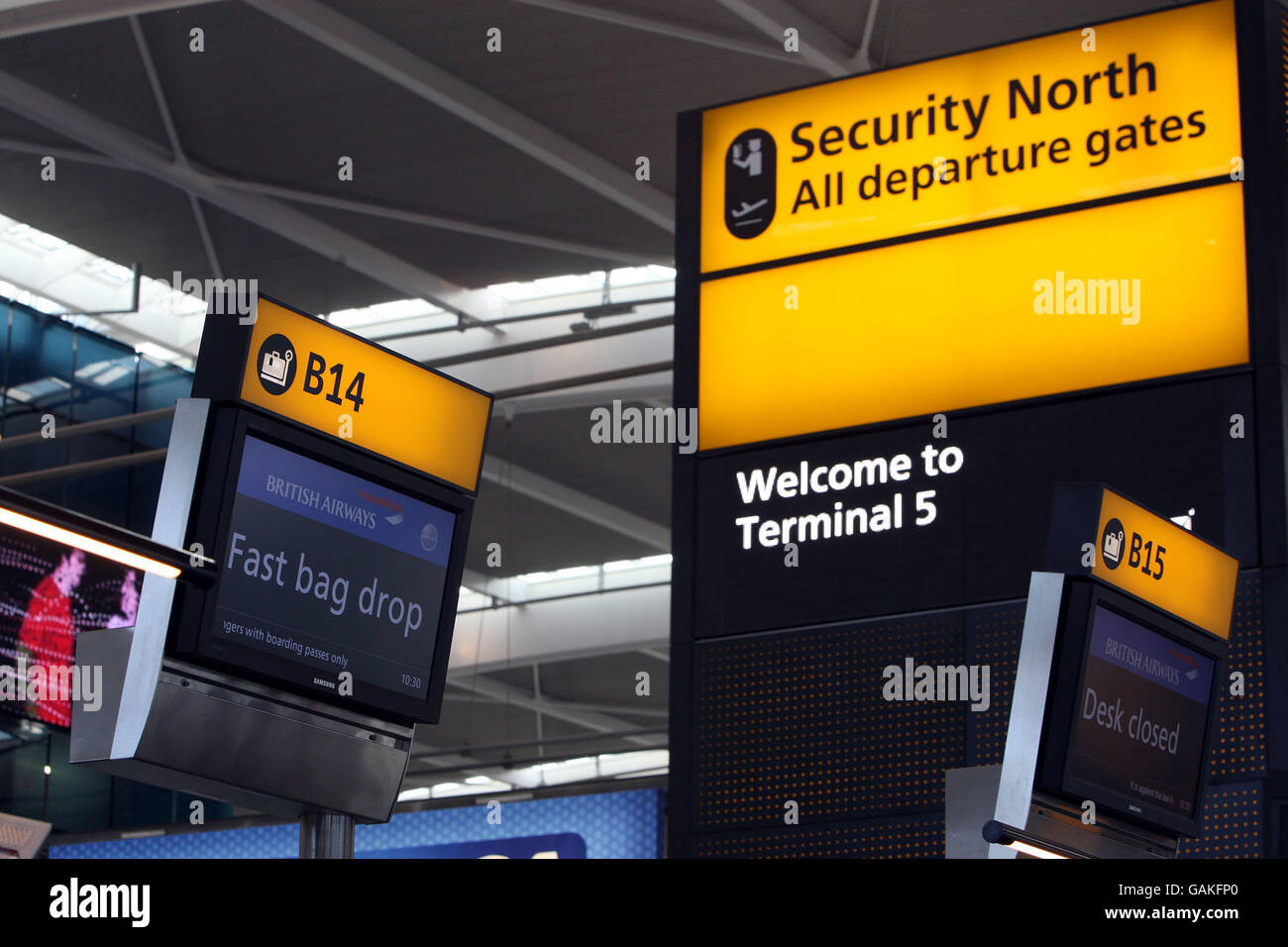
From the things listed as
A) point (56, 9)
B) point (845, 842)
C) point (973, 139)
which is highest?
point (56, 9)

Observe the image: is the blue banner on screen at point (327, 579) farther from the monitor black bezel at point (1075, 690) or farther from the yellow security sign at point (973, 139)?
the yellow security sign at point (973, 139)

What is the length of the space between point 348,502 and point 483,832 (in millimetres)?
8110

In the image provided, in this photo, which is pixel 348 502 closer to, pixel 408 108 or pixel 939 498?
pixel 939 498

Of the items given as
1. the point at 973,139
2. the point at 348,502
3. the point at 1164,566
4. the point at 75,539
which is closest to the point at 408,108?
the point at 973,139

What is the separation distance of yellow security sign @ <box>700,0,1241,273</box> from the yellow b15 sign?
3.29 m

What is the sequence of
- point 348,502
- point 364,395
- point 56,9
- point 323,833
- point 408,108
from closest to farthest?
point 323,833 → point 348,502 → point 364,395 → point 56,9 → point 408,108

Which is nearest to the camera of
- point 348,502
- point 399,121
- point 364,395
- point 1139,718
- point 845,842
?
point 348,502

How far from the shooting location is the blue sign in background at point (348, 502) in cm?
584

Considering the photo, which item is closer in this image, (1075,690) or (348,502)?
(348,502)

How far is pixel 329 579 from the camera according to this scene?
6031 mm

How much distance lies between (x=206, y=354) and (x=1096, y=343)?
4.28m

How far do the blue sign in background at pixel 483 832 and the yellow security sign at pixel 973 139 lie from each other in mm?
4580

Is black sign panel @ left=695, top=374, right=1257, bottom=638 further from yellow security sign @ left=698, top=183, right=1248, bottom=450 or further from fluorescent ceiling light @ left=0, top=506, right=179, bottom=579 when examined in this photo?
fluorescent ceiling light @ left=0, top=506, right=179, bottom=579
